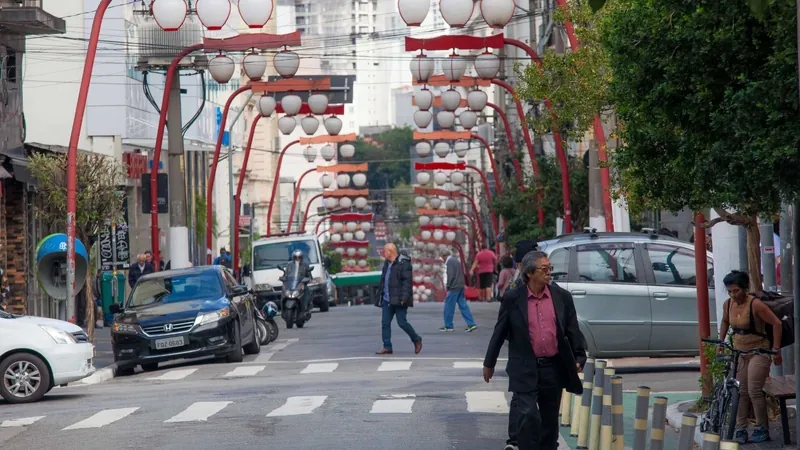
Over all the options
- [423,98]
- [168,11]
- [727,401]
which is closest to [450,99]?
[423,98]

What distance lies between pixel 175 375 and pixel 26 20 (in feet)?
32.2

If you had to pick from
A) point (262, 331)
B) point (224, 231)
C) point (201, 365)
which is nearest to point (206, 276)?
point (201, 365)

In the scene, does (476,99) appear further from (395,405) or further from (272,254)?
(395,405)

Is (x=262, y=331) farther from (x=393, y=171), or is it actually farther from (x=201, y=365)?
(x=393, y=171)

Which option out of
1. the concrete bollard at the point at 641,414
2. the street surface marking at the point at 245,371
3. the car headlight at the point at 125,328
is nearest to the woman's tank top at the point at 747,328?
the concrete bollard at the point at 641,414

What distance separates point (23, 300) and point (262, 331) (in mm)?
7751

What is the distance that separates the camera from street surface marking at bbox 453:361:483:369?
872 inches

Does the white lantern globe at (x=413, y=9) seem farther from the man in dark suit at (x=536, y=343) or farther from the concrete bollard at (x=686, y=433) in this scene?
the concrete bollard at (x=686, y=433)

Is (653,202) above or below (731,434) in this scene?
above

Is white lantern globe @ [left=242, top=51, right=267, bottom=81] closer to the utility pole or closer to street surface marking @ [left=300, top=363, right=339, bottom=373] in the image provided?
the utility pole

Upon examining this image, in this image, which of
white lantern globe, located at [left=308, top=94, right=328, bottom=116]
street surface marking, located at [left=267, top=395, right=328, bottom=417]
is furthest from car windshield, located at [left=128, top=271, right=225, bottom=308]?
white lantern globe, located at [left=308, top=94, right=328, bottom=116]

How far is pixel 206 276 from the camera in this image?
25438mm

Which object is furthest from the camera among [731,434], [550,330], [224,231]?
[224,231]

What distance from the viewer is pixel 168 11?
78.3 ft
